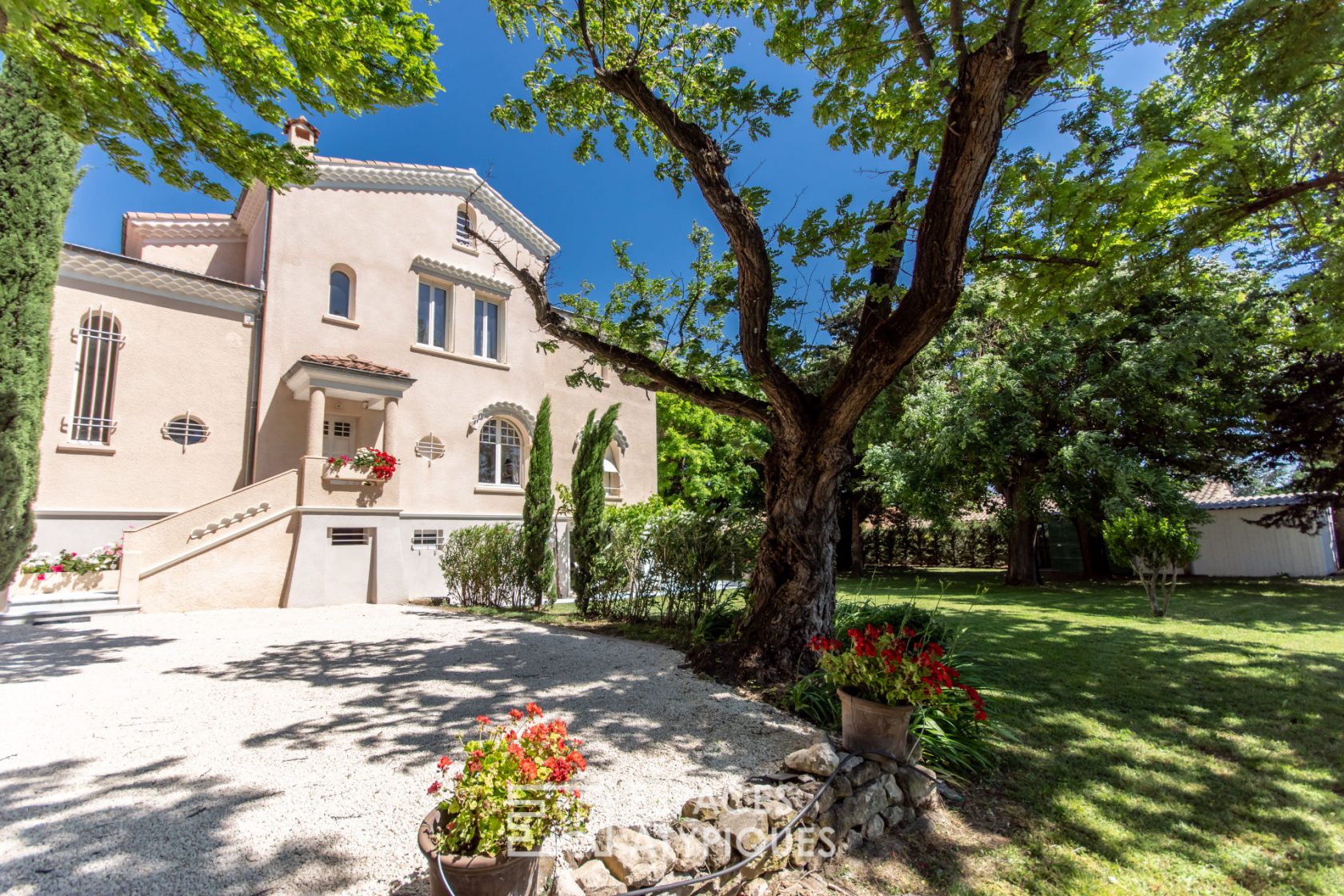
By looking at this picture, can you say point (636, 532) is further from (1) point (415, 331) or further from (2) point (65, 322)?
(2) point (65, 322)

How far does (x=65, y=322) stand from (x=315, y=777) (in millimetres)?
12064

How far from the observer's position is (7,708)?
471cm

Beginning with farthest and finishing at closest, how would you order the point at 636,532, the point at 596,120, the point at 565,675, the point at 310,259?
the point at 310,259
the point at 636,532
the point at 596,120
the point at 565,675

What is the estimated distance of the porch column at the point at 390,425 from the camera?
13008 mm

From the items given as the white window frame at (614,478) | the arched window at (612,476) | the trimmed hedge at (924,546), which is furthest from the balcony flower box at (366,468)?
the trimmed hedge at (924,546)

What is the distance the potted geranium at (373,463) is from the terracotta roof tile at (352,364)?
5.72ft

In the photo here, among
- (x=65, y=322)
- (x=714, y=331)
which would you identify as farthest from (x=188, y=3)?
(x=65, y=322)

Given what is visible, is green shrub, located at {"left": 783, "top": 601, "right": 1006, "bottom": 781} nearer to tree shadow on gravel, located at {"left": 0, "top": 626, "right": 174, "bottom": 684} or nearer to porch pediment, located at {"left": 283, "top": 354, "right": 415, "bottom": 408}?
tree shadow on gravel, located at {"left": 0, "top": 626, "right": 174, "bottom": 684}

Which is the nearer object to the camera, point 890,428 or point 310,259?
point 310,259

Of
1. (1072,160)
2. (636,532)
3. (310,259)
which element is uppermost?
(310,259)

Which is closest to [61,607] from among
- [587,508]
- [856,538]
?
[587,508]

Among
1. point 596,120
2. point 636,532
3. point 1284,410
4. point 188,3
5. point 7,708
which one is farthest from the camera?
point 1284,410

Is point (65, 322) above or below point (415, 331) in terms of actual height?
below

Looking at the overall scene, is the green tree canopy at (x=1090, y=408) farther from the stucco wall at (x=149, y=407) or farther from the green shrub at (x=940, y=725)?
the stucco wall at (x=149, y=407)
